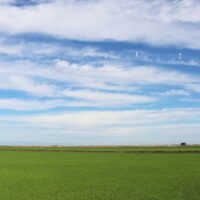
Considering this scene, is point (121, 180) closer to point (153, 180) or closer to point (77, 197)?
point (153, 180)

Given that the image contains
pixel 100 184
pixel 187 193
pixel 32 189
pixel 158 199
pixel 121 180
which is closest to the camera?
pixel 158 199

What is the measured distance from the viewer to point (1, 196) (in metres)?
17.1

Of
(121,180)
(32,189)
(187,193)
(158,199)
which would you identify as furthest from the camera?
(121,180)

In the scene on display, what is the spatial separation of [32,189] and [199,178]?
934 centimetres

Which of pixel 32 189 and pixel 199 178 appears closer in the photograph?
pixel 32 189

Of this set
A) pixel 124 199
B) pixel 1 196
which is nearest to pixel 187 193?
pixel 124 199

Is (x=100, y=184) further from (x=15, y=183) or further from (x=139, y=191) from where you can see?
(x=15, y=183)

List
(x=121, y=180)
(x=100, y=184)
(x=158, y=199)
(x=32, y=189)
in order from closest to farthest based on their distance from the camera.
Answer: (x=158, y=199), (x=32, y=189), (x=100, y=184), (x=121, y=180)

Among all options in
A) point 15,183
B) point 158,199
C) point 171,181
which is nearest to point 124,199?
point 158,199

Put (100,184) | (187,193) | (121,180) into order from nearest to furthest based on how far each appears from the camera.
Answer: (187,193)
(100,184)
(121,180)

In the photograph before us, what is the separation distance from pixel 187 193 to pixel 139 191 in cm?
207

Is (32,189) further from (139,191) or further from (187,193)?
(187,193)

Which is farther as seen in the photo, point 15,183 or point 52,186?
point 15,183

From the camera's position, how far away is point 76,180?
2297 centimetres
